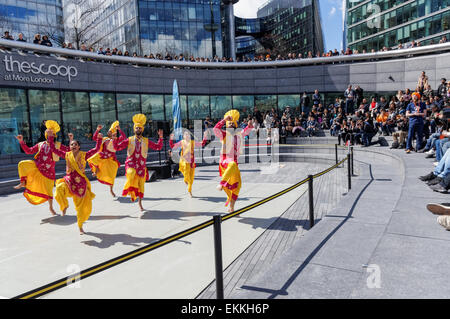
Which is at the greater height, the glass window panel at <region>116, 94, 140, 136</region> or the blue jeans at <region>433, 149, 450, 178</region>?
the glass window panel at <region>116, 94, 140, 136</region>

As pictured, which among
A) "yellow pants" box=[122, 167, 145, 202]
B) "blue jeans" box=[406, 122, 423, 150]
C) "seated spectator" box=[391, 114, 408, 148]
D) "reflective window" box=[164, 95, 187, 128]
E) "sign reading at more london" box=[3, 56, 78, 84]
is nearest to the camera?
"yellow pants" box=[122, 167, 145, 202]

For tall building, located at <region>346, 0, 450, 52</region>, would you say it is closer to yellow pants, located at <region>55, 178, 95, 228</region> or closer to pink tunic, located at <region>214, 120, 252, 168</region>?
pink tunic, located at <region>214, 120, 252, 168</region>

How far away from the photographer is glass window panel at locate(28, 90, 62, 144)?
17.1m

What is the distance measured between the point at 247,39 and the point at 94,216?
7695 cm

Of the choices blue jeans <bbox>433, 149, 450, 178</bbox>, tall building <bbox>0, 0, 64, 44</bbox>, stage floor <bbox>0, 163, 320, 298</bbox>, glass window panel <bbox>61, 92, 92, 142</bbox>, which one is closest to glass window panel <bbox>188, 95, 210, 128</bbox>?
glass window panel <bbox>61, 92, 92, 142</bbox>

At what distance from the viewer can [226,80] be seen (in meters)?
24.9

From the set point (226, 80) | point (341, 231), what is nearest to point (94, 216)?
point (341, 231)

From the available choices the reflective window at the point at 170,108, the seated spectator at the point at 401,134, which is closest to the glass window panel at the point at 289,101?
the reflective window at the point at 170,108

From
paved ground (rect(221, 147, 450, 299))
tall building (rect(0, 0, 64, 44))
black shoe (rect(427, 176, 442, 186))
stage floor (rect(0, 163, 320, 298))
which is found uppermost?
tall building (rect(0, 0, 64, 44))

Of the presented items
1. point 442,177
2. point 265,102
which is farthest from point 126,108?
point 442,177

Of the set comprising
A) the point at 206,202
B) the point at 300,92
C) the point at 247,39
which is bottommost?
the point at 206,202
